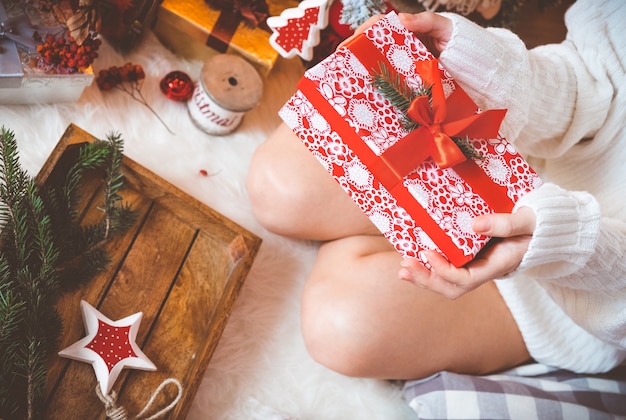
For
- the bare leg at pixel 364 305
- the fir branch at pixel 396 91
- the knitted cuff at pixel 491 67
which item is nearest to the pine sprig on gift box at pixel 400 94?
the fir branch at pixel 396 91

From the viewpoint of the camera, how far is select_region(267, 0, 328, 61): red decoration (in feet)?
3.51

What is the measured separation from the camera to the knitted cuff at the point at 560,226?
0.71 meters

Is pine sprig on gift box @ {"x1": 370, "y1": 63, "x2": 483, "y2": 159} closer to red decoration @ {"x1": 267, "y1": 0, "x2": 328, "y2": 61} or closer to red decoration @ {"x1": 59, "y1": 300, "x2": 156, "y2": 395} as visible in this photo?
red decoration @ {"x1": 267, "y1": 0, "x2": 328, "y2": 61}

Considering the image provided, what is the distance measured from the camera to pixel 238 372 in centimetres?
100

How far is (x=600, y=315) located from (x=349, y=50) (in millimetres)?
551

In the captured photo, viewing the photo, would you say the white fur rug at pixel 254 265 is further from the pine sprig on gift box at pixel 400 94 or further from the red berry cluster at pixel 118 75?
the pine sprig on gift box at pixel 400 94

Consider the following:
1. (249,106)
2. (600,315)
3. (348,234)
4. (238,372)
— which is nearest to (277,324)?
(238,372)

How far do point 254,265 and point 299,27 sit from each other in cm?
46

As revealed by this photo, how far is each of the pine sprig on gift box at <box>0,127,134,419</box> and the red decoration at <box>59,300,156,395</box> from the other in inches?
1.6

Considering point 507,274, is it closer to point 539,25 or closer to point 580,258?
point 580,258

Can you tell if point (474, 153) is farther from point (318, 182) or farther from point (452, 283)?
point (318, 182)

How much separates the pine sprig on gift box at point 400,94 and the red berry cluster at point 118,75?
0.58 m

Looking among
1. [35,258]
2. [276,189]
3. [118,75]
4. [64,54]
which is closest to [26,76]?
[64,54]

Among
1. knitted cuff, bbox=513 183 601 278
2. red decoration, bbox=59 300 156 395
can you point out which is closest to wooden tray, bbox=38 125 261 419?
red decoration, bbox=59 300 156 395
